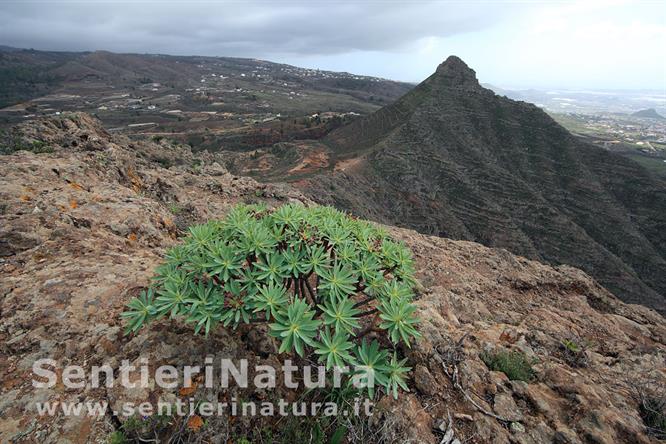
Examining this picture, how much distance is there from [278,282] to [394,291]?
3.47 feet

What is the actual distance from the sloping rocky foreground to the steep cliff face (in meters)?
18.5

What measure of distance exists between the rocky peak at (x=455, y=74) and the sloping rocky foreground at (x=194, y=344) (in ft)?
132

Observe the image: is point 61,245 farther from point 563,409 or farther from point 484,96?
point 484,96

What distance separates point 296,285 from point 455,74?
1836 inches

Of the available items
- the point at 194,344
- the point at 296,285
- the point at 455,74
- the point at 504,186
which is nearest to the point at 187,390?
the point at 194,344

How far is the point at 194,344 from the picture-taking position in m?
3.43

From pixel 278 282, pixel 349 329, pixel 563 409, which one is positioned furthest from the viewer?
pixel 563 409

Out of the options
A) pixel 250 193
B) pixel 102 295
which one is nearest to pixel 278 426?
pixel 102 295

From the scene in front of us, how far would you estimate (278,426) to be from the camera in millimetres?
3051

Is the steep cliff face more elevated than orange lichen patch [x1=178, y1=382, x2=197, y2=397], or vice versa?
orange lichen patch [x1=178, y1=382, x2=197, y2=397]

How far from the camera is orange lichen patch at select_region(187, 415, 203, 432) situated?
9.34ft

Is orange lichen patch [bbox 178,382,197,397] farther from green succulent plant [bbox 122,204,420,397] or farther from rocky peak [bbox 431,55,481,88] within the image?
rocky peak [bbox 431,55,481,88]

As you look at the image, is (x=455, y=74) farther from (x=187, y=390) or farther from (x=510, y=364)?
(x=187, y=390)

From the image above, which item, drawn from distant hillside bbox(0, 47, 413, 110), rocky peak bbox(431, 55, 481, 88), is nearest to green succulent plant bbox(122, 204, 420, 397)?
rocky peak bbox(431, 55, 481, 88)
